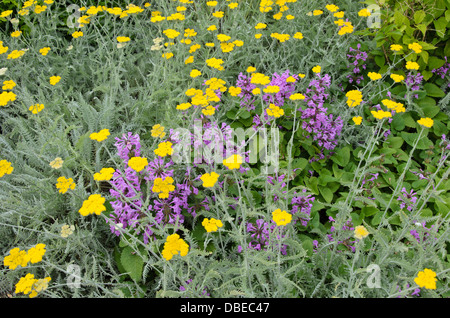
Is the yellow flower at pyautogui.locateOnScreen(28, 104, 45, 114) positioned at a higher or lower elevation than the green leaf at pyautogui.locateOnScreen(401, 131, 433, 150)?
higher

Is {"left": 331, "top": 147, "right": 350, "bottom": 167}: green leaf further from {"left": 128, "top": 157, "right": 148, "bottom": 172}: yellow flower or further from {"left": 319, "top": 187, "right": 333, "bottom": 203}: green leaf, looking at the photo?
{"left": 128, "top": 157, "right": 148, "bottom": 172}: yellow flower

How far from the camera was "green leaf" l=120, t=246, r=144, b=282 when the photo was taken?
67.3 inches

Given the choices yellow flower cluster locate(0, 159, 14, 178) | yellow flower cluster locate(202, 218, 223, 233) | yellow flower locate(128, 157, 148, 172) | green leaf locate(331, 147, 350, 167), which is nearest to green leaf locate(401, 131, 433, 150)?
green leaf locate(331, 147, 350, 167)

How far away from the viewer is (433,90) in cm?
266

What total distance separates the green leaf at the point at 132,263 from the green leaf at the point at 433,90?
2289 mm

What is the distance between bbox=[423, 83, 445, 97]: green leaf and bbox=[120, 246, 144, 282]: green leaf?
90.1 inches

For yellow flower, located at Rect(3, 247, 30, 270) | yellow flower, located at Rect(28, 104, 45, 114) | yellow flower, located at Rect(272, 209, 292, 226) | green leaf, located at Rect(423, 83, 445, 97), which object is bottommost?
yellow flower, located at Rect(3, 247, 30, 270)

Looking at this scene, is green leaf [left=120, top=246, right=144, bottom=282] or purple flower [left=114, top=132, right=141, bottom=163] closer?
green leaf [left=120, top=246, right=144, bottom=282]

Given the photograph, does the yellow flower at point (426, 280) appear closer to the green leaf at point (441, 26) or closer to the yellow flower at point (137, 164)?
the yellow flower at point (137, 164)

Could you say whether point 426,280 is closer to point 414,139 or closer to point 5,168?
point 414,139
